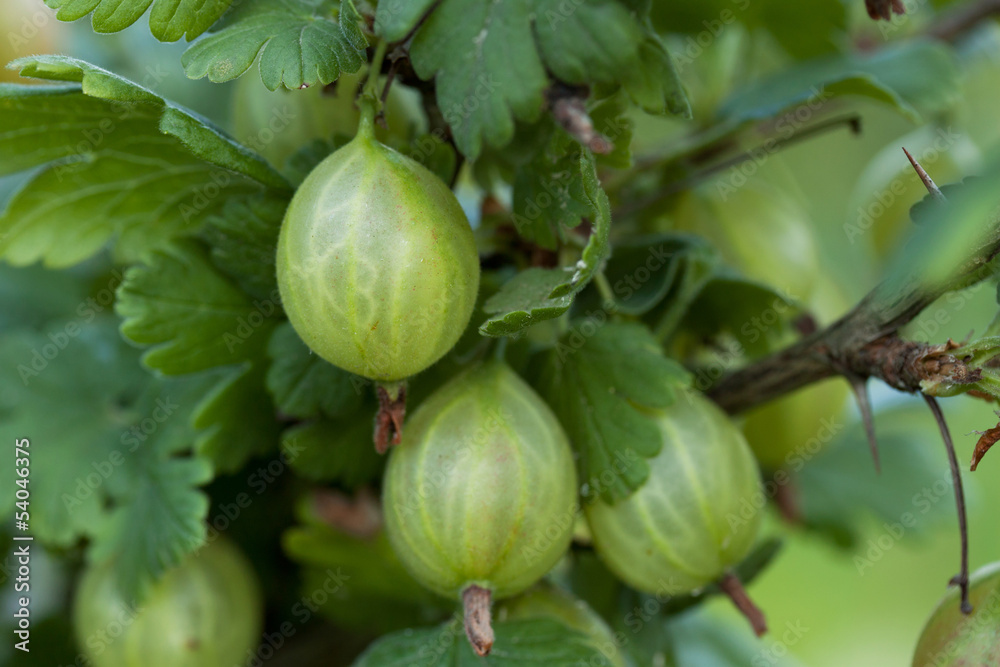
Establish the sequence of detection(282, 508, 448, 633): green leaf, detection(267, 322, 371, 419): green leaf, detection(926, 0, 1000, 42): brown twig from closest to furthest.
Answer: detection(267, 322, 371, 419): green leaf
detection(282, 508, 448, 633): green leaf
detection(926, 0, 1000, 42): brown twig

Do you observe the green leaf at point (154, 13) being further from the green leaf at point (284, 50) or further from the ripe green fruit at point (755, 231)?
the ripe green fruit at point (755, 231)

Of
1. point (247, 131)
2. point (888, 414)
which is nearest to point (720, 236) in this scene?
point (247, 131)

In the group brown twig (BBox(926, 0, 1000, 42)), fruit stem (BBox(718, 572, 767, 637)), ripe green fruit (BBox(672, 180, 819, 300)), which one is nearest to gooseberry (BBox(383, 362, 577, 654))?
fruit stem (BBox(718, 572, 767, 637))

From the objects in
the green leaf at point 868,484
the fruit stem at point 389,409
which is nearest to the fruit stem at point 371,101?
the fruit stem at point 389,409

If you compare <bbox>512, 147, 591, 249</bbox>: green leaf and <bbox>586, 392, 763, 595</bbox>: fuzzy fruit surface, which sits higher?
<bbox>512, 147, 591, 249</bbox>: green leaf

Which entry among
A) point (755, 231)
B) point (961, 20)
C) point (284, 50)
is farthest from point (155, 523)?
point (961, 20)

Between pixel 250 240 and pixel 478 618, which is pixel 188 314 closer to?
pixel 250 240

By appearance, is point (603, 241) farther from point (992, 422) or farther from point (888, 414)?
point (992, 422)

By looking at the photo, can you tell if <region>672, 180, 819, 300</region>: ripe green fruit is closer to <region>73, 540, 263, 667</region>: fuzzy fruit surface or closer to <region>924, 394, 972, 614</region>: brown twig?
<region>924, 394, 972, 614</region>: brown twig
